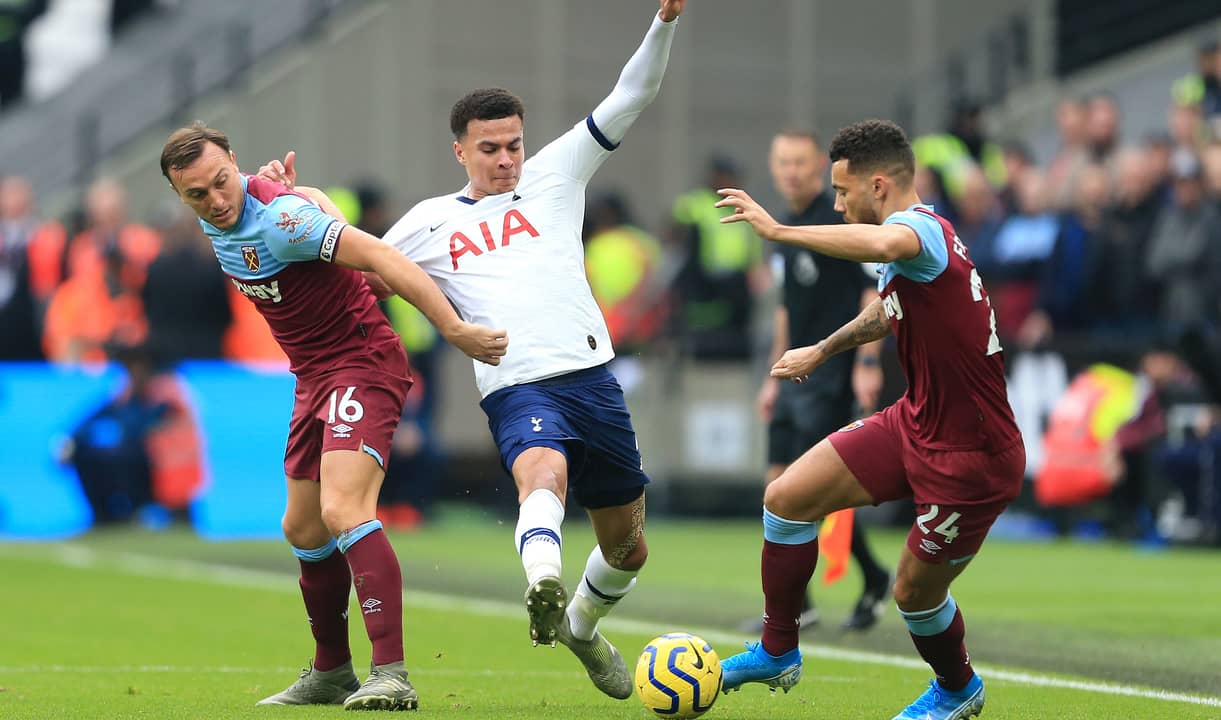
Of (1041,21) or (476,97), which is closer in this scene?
(476,97)

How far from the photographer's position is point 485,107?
292 inches

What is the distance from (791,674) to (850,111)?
1958 cm

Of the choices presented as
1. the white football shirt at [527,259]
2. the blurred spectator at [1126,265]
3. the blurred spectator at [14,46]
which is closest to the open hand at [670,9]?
the white football shirt at [527,259]

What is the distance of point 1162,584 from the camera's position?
495 inches

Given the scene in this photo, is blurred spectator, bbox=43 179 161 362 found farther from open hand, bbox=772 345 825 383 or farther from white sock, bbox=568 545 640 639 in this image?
open hand, bbox=772 345 825 383

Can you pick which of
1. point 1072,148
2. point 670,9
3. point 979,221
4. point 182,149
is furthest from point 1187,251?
point 182,149

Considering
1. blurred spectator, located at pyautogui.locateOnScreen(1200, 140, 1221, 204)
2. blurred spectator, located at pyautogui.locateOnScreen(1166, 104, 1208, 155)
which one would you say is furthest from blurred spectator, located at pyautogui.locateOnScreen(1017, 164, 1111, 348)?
blurred spectator, located at pyautogui.locateOnScreen(1200, 140, 1221, 204)

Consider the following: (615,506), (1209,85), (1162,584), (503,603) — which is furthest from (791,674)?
(1209,85)

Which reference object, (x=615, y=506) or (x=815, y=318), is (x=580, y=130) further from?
(x=815, y=318)

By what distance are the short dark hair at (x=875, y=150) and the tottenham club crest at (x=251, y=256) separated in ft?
6.96

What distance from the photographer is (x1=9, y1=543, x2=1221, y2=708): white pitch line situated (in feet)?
25.4

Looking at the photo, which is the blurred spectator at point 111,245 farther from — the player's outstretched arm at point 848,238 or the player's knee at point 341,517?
the player's outstretched arm at point 848,238

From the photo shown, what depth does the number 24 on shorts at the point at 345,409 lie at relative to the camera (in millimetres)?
7102

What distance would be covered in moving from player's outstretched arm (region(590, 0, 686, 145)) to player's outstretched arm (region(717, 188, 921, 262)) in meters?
1.45
